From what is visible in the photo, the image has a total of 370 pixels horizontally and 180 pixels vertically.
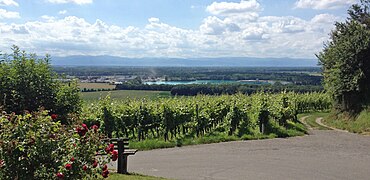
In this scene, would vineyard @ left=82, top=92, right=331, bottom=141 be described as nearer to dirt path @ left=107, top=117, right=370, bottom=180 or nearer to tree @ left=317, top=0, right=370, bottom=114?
dirt path @ left=107, top=117, right=370, bottom=180

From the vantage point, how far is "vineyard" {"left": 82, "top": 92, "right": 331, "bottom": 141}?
19.2 meters

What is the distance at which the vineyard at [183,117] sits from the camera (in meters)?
19.2

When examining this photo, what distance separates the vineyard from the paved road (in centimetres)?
272

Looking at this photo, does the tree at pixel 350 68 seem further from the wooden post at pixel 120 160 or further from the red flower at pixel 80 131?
the red flower at pixel 80 131

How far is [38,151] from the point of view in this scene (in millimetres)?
5777

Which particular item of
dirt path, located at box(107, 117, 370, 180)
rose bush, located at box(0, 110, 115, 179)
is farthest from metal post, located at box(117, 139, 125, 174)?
rose bush, located at box(0, 110, 115, 179)

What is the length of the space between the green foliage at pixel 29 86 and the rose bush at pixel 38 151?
7034mm

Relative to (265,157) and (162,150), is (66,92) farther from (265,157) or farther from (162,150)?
(265,157)

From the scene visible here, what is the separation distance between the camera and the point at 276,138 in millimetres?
21391

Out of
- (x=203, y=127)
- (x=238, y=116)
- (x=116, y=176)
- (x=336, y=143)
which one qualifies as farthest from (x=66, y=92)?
(x=336, y=143)

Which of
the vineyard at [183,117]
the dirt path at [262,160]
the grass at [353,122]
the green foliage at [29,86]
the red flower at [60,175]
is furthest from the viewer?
the grass at [353,122]

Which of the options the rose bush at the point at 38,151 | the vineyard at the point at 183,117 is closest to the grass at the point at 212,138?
the vineyard at the point at 183,117

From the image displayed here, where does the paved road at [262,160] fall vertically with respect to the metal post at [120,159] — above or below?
below

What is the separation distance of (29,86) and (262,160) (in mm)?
8971
